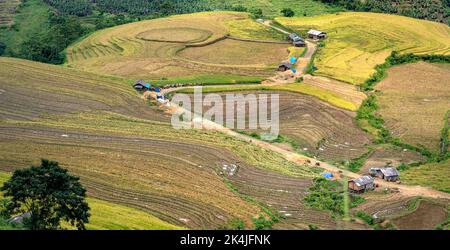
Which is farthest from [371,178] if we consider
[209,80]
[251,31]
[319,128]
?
[251,31]

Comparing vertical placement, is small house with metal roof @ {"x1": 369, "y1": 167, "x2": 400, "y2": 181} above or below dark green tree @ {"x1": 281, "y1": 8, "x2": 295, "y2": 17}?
below

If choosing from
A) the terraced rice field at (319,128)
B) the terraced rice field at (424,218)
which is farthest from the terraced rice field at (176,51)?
the terraced rice field at (424,218)

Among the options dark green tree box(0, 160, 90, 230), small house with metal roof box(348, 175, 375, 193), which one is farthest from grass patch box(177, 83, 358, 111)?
dark green tree box(0, 160, 90, 230)

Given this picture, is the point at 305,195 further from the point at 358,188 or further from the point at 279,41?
the point at 279,41

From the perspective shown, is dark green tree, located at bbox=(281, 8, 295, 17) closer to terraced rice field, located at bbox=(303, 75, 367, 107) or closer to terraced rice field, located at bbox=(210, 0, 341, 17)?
terraced rice field, located at bbox=(210, 0, 341, 17)

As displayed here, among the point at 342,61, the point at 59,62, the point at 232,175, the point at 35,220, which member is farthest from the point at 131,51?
the point at 35,220

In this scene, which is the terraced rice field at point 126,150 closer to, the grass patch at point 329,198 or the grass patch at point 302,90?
the grass patch at point 329,198
